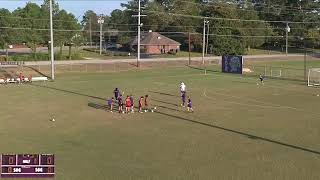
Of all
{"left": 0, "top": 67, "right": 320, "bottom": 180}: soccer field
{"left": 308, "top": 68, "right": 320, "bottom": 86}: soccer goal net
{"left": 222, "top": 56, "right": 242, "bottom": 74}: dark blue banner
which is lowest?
{"left": 0, "top": 67, "right": 320, "bottom": 180}: soccer field

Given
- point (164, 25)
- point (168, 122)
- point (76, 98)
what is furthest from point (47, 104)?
point (164, 25)

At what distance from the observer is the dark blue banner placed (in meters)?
62.9

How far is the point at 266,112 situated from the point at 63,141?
14338 millimetres

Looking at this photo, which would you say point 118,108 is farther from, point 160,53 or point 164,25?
point 164,25

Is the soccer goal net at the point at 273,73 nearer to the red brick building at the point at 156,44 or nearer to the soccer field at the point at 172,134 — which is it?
the soccer field at the point at 172,134

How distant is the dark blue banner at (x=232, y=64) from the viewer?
206ft

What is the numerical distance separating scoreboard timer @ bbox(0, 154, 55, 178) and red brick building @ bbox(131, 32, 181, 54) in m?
89.0

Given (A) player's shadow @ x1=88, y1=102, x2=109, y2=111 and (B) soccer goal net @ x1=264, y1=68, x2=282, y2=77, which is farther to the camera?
(B) soccer goal net @ x1=264, y1=68, x2=282, y2=77

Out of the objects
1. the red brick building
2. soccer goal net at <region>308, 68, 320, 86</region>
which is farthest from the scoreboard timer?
the red brick building

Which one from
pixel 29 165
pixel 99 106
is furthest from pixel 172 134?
pixel 29 165

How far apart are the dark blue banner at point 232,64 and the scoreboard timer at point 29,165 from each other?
2005 inches

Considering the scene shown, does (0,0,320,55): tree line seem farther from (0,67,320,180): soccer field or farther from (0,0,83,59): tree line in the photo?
(0,67,320,180): soccer field

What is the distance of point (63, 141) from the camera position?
72.9ft

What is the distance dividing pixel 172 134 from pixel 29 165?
11114 millimetres
